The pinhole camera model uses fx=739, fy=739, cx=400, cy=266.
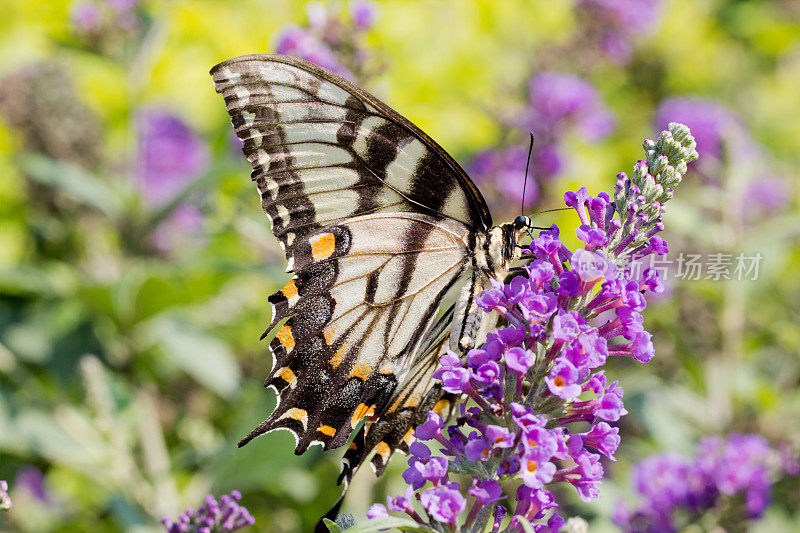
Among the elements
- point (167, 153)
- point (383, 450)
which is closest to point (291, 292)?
point (383, 450)

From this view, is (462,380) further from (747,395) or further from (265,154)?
(747,395)

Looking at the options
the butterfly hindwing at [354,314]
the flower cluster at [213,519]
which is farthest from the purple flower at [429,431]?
the butterfly hindwing at [354,314]

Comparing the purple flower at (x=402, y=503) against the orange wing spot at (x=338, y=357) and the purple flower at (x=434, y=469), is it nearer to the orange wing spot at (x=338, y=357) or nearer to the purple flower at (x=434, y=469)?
the purple flower at (x=434, y=469)

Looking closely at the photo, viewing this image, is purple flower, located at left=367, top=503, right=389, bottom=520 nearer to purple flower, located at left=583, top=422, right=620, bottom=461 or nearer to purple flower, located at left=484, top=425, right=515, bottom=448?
purple flower, located at left=484, top=425, right=515, bottom=448

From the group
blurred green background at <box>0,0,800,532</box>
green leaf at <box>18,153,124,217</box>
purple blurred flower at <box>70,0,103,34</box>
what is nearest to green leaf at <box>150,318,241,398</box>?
blurred green background at <box>0,0,800,532</box>

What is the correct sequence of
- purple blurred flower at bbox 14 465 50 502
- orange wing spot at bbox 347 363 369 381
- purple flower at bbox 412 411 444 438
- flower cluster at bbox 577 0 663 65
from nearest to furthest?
purple flower at bbox 412 411 444 438 → orange wing spot at bbox 347 363 369 381 → purple blurred flower at bbox 14 465 50 502 → flower cluster at bbox 577 0 663 65
